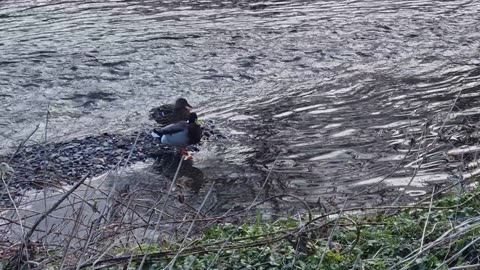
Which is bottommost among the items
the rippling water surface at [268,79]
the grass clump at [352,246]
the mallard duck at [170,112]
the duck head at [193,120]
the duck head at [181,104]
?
the rippling water surface at [268,79]

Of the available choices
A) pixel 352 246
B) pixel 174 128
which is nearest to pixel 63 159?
pixel 174 128

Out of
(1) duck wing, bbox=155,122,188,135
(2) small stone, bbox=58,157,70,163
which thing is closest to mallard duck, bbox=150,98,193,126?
(1) duck wing, bbox=155,122,188,135

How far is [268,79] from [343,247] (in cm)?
752

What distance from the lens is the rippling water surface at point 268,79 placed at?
9.49m

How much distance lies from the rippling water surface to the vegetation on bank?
220cm

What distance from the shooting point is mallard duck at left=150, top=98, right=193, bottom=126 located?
10.7 meters

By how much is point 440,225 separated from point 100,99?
7.42 metres

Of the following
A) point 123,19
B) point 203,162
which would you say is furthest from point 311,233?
point 123,19

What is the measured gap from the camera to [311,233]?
5.43 metres

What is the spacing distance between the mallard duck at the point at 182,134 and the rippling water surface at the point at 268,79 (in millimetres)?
205

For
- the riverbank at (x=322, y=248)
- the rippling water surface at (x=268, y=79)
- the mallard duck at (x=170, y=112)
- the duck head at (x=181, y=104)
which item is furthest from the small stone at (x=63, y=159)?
the riverbank at (x=322, y=248)

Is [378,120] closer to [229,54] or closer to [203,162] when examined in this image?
[203,162]

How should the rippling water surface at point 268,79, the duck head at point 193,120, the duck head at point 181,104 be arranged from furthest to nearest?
1. the duck head at point 181,104
2. the duck head at point 193,120
3. the rippling water surface at point 268,79

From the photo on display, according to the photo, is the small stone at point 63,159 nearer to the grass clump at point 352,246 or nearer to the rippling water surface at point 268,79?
the rippling water surface at point 268,79
